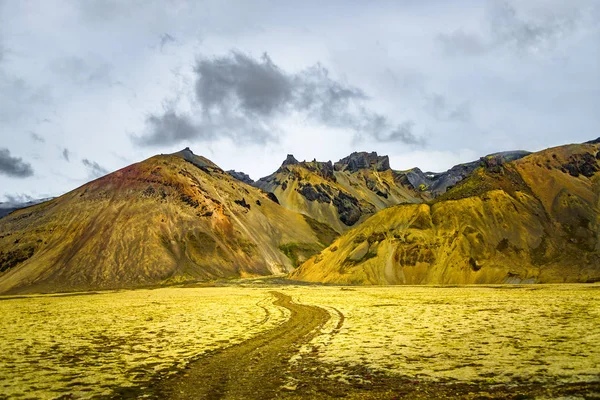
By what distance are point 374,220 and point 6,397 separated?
9479cm

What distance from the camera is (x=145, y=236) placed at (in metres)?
129

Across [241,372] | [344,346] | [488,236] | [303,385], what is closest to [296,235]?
[488,236]

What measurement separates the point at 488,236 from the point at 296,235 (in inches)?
3855

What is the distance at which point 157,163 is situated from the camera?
537 feet

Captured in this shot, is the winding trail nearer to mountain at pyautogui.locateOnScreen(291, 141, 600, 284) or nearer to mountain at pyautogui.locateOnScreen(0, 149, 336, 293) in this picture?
mountain at pyautogui.locateOnScreen(291, 141, 600, 284)

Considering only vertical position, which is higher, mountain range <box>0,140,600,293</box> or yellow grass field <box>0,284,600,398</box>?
mountain range <box>0,140,600,293</box>

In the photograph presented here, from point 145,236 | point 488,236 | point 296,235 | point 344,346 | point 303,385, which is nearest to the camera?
point 303,385

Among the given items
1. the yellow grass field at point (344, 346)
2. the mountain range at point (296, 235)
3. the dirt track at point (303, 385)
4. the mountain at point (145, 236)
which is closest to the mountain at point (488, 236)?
the mountain range at point (296, 235)

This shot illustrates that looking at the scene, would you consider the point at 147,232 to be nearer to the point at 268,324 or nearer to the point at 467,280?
the point at 467,280

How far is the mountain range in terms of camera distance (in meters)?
83.6

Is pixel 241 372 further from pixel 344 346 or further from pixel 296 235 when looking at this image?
pixel 296 235

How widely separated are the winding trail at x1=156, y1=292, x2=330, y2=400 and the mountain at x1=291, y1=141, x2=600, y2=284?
6587 centimetres

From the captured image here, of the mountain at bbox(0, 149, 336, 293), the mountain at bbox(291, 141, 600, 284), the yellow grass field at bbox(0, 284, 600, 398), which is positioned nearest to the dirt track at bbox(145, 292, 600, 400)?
the yellow grass field at bbox(0, 284, 600, 398)

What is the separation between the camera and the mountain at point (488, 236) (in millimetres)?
79812
